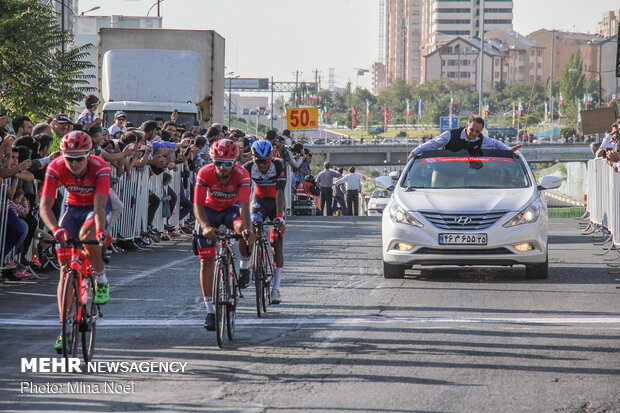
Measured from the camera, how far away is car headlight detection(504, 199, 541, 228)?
41.2 feet

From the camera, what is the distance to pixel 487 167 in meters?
14.0

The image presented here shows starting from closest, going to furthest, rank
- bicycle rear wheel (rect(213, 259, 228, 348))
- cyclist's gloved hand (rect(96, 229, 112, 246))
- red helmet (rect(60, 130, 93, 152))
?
cyclist's gloved hand (rect(96, 229, 112, 246)) < red helmet (rect(60, 130, 93, 152)) < bicycle rear wheel (rect(213, 259, 228, 348))

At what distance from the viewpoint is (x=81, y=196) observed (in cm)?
817

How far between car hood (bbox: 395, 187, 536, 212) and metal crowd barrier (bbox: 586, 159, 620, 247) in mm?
2721

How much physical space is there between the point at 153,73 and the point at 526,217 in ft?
45.3

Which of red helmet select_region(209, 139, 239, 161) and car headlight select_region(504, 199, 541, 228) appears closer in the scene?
red helmet select_region(209, 139, 239, 161)

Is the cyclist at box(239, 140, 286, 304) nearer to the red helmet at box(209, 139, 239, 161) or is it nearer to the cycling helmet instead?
the cycling helmet

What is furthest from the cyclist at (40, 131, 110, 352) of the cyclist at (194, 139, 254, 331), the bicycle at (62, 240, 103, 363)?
the cyclist at (194, 139, 254, 331)

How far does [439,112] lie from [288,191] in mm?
142152

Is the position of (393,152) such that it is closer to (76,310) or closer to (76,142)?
(76,142)

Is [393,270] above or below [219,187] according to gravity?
below

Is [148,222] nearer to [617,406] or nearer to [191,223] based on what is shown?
[191,223]

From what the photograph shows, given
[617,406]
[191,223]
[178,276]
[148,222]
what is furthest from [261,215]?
[191,223]

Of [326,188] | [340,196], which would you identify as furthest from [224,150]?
[340,196]
